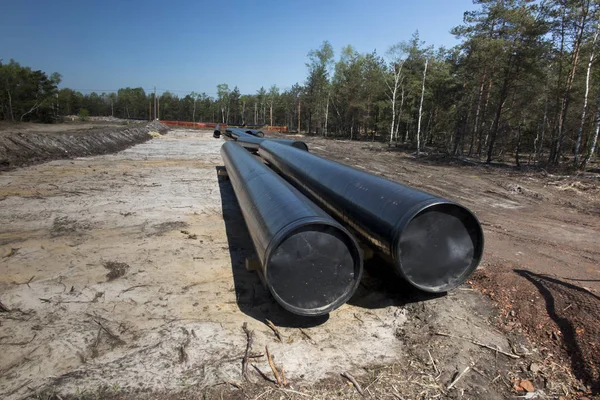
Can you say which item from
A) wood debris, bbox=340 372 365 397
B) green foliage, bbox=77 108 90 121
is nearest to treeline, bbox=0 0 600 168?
green foliage, bbox=77 108 90 121

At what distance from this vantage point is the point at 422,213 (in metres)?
3.60

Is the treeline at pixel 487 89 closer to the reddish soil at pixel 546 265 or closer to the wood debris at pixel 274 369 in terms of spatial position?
the reddish soil at pixel 546 265

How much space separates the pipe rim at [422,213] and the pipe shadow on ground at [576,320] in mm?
1032

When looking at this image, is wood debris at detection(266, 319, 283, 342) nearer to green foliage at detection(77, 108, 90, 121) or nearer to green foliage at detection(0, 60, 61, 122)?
green foliage at detection(0, 60, 61, 122)

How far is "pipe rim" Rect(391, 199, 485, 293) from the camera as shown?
3441 mm

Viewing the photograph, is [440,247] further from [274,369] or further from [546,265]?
[546,265]

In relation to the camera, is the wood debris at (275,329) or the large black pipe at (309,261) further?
the wood debris at (275,329)

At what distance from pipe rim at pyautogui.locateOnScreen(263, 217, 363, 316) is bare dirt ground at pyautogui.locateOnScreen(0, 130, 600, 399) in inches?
13.1

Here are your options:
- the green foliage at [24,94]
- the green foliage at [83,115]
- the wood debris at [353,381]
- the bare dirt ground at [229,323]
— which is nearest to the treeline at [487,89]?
the green foliage at [24,94]

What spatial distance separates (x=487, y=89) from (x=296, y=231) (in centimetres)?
2467

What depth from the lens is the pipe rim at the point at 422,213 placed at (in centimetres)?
344

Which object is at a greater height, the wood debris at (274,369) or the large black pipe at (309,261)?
the large black pipe at (309,261)

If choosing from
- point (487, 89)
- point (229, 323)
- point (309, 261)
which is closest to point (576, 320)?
point (309, 261)

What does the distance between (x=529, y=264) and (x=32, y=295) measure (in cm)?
697
